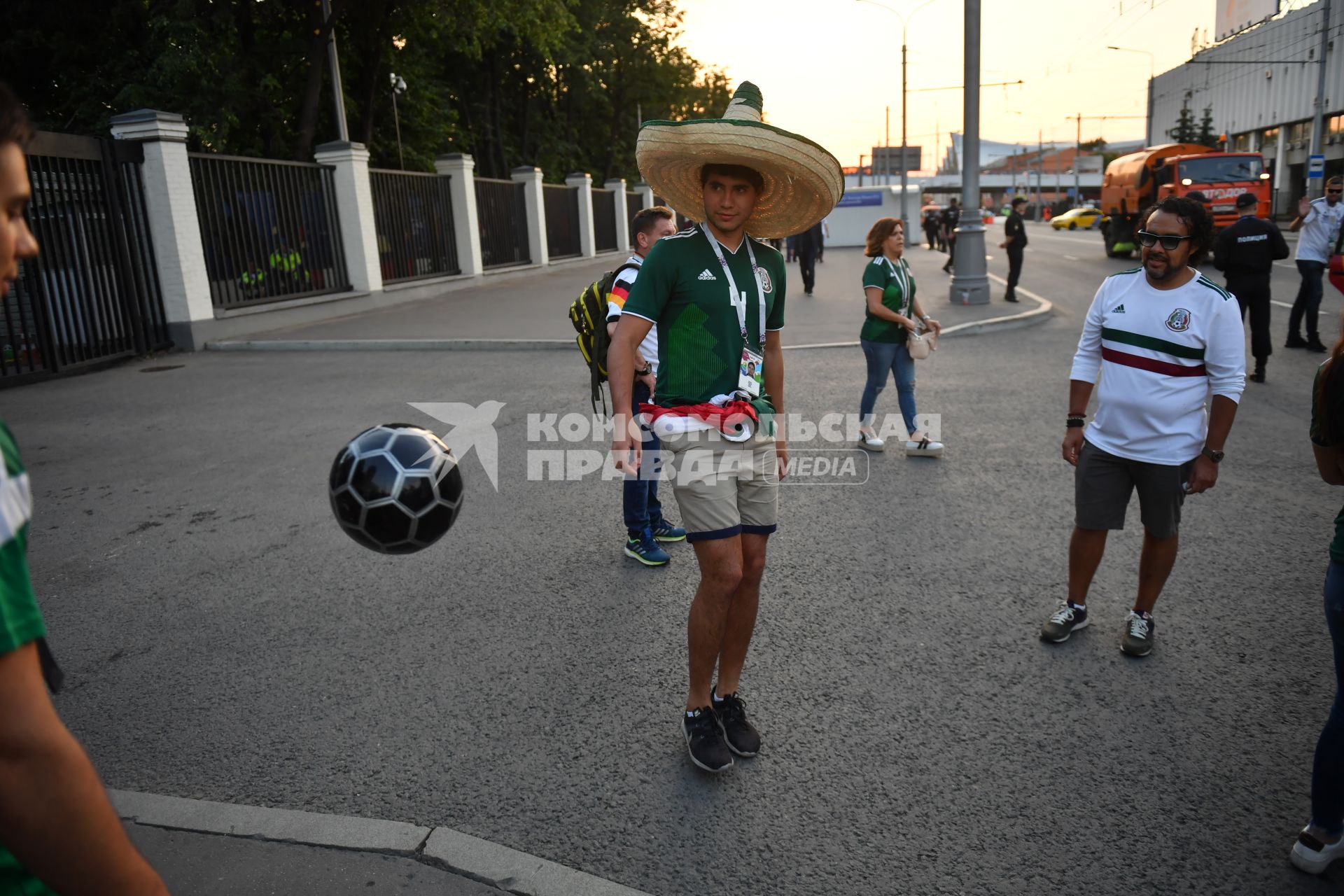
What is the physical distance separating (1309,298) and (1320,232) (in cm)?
76

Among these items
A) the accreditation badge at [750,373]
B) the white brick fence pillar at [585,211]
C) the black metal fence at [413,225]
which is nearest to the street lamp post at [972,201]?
the black metal fence at [413,225]

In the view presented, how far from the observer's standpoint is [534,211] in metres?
27.8

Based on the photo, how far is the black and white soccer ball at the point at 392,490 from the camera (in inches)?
110

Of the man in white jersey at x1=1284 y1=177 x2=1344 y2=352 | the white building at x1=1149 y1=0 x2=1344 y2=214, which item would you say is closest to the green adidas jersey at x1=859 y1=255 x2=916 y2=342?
the man in white jersey at x1=1284 y1=177 x2=1344 y2=352

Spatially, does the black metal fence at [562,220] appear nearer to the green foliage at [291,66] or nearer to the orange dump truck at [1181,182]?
the green foliage at [291,66]

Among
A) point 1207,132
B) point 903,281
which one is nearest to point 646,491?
point 903,281

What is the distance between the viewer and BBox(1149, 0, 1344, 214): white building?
156 feet

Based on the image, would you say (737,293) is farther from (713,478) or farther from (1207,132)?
(1207,132)

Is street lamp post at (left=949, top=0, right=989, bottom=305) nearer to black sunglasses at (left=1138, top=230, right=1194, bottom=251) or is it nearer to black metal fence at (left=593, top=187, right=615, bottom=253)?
black sunglasses at (left=1138, top=230, right=1194, bottom=251)

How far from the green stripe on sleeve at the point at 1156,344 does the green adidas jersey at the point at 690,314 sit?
1721 mm

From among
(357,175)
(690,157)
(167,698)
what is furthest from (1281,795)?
(357,175)

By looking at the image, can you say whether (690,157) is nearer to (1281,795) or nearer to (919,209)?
(1281,795)

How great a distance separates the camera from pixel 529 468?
7.00m

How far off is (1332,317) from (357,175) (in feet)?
54.3
